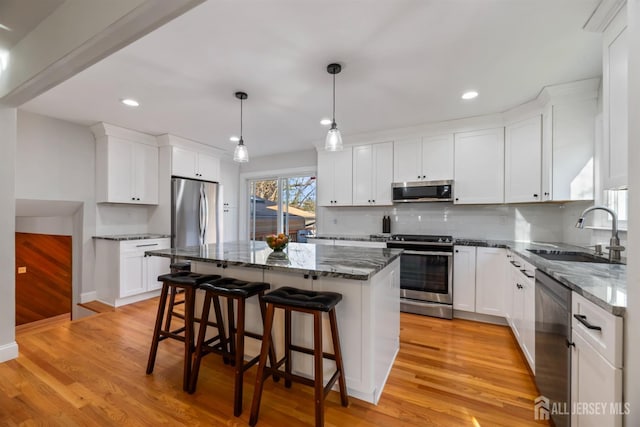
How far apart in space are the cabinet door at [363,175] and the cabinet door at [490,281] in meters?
1.65

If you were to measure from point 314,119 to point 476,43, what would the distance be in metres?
1.94

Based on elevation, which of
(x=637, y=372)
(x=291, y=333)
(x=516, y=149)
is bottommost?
(x=291, y=333)

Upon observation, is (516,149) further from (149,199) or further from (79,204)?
(79,204)

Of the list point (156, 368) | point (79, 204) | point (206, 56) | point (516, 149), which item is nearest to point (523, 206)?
point (516, 149)

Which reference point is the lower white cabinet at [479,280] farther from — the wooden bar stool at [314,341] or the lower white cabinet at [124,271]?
the lower white cabinet at [124,271]

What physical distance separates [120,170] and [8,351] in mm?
2431

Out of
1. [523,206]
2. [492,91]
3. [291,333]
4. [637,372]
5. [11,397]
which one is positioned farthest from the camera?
[523,206]

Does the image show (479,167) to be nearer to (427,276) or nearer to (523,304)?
(427,276)

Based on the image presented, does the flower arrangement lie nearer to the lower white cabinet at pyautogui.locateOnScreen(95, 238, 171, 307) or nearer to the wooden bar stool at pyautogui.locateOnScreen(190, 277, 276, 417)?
the wooden bar stool at pyautogui.locateOnScreen(190, 277, 276, 417)

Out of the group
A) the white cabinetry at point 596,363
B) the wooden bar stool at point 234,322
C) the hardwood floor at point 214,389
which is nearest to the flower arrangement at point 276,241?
the wooden bar stool at point 234,322

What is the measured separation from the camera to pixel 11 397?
5.94ft

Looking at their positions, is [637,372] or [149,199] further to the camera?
[149,199]

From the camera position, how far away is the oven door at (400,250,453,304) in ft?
10.6

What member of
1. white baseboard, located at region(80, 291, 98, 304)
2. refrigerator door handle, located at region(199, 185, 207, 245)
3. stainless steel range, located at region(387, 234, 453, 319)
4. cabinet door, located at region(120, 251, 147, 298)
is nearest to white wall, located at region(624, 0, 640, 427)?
stainless steel range, located at region(387, 234, 453, 319)
